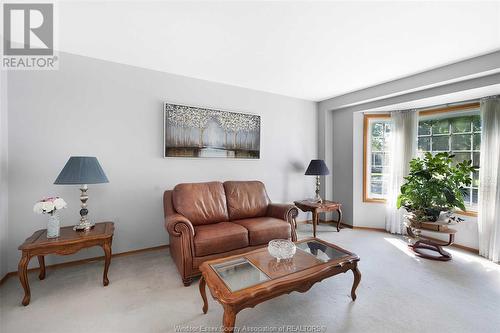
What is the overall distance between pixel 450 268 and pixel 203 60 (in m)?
3.92

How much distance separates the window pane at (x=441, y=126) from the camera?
351cm

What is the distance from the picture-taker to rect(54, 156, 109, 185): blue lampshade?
2.08 meters

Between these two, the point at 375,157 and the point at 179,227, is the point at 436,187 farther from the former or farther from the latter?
the point at 179,227

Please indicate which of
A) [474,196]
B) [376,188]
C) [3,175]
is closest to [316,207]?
[376,188]

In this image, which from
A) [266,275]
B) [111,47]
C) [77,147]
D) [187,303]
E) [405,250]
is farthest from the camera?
[405,250]

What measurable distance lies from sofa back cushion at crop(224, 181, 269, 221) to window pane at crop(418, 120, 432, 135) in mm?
2981

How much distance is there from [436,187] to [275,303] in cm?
263

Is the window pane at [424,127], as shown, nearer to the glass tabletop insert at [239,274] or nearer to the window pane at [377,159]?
the window pane at [377,159]

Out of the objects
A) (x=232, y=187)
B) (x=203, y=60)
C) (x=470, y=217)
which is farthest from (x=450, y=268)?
(x=203, y=60)

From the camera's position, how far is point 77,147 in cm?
262

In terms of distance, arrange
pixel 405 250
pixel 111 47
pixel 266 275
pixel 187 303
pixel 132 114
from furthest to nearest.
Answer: pixel 405 250 → pixel 132 114 → pixel 111 47 → pixel 187 303 → pixel 266 275

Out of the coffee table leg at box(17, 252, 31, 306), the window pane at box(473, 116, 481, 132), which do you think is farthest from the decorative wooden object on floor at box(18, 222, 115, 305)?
the window pane at box(473, 116, 481, 132)

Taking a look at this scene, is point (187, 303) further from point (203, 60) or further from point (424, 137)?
point (424, 137)

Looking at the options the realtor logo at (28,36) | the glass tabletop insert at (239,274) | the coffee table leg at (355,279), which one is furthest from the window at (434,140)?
the realtor logo at (28,36)
